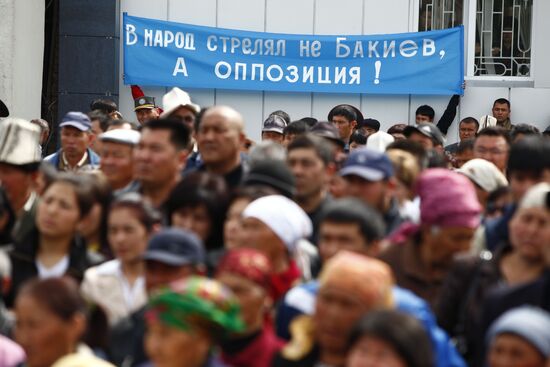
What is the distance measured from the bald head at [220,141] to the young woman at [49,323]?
2627mm

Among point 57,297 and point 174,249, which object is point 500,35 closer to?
point 174,249

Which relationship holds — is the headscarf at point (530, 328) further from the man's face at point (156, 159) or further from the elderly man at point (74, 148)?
the elderly man at point (74, 148)

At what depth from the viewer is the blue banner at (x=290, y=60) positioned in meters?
15.9

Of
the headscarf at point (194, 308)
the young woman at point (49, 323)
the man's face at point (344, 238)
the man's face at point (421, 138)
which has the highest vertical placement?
the man's face at point (421, 138)

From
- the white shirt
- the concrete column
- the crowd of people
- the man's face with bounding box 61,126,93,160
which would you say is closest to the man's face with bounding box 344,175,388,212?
the crowd of people

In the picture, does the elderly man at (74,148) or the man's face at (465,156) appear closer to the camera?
the elderly man at (74,148)

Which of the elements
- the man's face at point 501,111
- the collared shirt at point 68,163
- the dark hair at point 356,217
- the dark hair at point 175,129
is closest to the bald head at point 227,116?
the dark hair at point 175,129

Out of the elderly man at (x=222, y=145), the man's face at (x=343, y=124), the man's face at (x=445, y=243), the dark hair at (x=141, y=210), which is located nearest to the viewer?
the man's face at (x=445, y=243)

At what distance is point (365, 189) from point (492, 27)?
10.0m

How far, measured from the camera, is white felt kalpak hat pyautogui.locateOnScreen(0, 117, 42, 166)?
330 inches

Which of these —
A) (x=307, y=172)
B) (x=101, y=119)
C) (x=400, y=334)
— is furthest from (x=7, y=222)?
(x=101, y=119)

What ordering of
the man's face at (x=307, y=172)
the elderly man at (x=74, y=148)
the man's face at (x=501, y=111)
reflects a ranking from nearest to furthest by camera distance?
the man's face at (x=307, y=172) → the elderly man at (x=74, y=148) → the man's face at (x=501, y=111)

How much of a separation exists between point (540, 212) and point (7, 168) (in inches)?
150

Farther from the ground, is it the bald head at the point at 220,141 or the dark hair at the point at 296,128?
the dark hair at the point at 296,128
